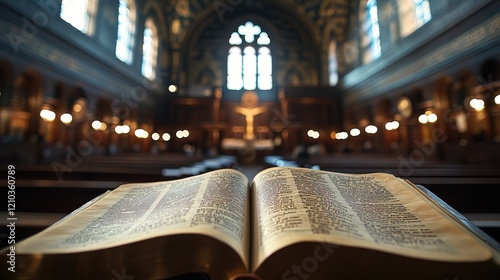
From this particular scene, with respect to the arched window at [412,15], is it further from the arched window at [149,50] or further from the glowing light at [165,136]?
the glowing light at [165,136]

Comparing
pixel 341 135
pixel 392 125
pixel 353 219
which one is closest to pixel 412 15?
pixel 392 125

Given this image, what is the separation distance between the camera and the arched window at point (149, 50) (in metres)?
12.4

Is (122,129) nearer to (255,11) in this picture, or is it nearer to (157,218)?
(157,218)

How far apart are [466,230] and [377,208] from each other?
22 cm

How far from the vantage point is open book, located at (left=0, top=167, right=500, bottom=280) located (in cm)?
53

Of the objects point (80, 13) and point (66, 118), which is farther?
point (80, 13)

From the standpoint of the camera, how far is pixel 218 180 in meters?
0.92

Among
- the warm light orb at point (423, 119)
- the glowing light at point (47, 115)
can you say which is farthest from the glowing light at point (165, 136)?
the warm light orb at point (423, 119)

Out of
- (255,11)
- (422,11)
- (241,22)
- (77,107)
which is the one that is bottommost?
(77,107)

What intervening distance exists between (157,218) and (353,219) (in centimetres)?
58

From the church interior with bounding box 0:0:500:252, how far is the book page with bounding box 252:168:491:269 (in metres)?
0.38

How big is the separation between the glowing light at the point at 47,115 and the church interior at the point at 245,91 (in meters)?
0.08

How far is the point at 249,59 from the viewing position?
52.6 ft

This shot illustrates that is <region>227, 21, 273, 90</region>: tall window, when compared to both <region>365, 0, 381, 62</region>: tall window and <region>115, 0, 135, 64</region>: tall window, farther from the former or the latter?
Result: <region>115, 0, 135, 64</region>: tall window
